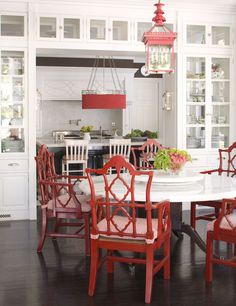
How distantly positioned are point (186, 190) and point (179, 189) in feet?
0.26

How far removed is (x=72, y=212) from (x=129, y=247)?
45.2 inches

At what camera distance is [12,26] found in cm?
634

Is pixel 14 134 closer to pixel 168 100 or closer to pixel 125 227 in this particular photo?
pixel 168 100

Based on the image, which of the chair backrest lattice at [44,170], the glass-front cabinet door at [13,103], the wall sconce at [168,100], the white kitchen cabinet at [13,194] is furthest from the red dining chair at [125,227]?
the wall sconce at [168,100]

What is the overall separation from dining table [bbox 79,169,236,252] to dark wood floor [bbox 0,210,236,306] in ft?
1.33

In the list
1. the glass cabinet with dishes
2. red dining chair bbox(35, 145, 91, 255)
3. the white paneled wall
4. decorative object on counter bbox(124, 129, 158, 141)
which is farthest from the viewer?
the white paneled wall

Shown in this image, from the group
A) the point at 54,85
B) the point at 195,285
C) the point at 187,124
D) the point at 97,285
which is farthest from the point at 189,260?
the point at 54,85

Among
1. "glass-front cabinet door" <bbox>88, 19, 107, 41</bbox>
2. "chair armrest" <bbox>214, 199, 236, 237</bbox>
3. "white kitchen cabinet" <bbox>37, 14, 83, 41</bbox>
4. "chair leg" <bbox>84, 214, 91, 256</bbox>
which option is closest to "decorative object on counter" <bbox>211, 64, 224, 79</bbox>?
"glass-front cabinet door" <bbox>88, 19, 107, 41</bbox>

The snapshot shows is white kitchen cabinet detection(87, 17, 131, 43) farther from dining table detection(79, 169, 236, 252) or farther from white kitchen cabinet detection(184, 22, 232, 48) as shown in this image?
dining table detection(79, 169, 236, 252)

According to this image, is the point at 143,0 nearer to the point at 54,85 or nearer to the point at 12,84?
the point at 12,84

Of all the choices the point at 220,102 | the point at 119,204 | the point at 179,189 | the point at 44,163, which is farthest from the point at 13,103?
the point at 119,204

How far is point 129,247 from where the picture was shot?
3.64 m

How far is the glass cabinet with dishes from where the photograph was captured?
278 inches

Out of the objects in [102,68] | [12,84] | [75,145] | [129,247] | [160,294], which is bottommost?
[160,294]
